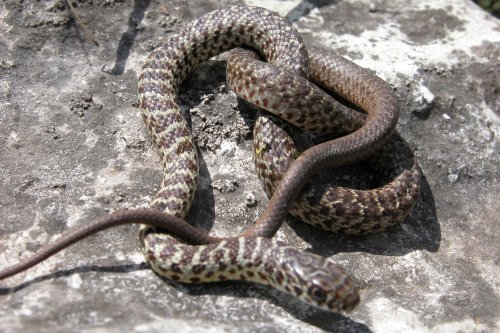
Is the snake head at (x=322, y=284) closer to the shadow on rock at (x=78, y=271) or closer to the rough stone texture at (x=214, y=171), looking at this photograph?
the rough stone texture at (x=214, y=171)

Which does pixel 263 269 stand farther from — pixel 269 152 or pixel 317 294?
pixel 269 152

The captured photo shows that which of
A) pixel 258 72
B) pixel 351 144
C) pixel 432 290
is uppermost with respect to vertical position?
pixel 258 72

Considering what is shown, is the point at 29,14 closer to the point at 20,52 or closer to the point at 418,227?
the point at 20,52

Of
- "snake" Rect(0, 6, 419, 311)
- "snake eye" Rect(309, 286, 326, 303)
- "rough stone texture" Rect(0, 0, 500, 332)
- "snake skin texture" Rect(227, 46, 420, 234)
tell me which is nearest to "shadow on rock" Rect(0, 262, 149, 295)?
"rough stone texture" Rect(0, 0, 500, 332)

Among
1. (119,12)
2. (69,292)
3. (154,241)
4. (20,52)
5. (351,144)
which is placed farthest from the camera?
(119,12)

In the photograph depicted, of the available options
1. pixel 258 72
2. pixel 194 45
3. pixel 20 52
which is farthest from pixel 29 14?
pixel 258 72

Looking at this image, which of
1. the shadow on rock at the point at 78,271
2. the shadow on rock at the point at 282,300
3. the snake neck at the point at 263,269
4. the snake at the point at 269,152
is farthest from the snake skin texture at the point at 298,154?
the shadow on rock at the point at 78,271

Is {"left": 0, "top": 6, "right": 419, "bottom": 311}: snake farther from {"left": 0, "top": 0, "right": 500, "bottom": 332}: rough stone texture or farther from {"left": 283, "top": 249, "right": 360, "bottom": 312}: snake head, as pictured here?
{"left": 0, "top": 0, "right": 500, "bottom": 332}: rough stone texture

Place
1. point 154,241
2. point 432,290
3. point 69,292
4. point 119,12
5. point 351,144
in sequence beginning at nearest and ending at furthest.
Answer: point 69,292, point 154,241, point 432,290, point 351,144, point 119,12
